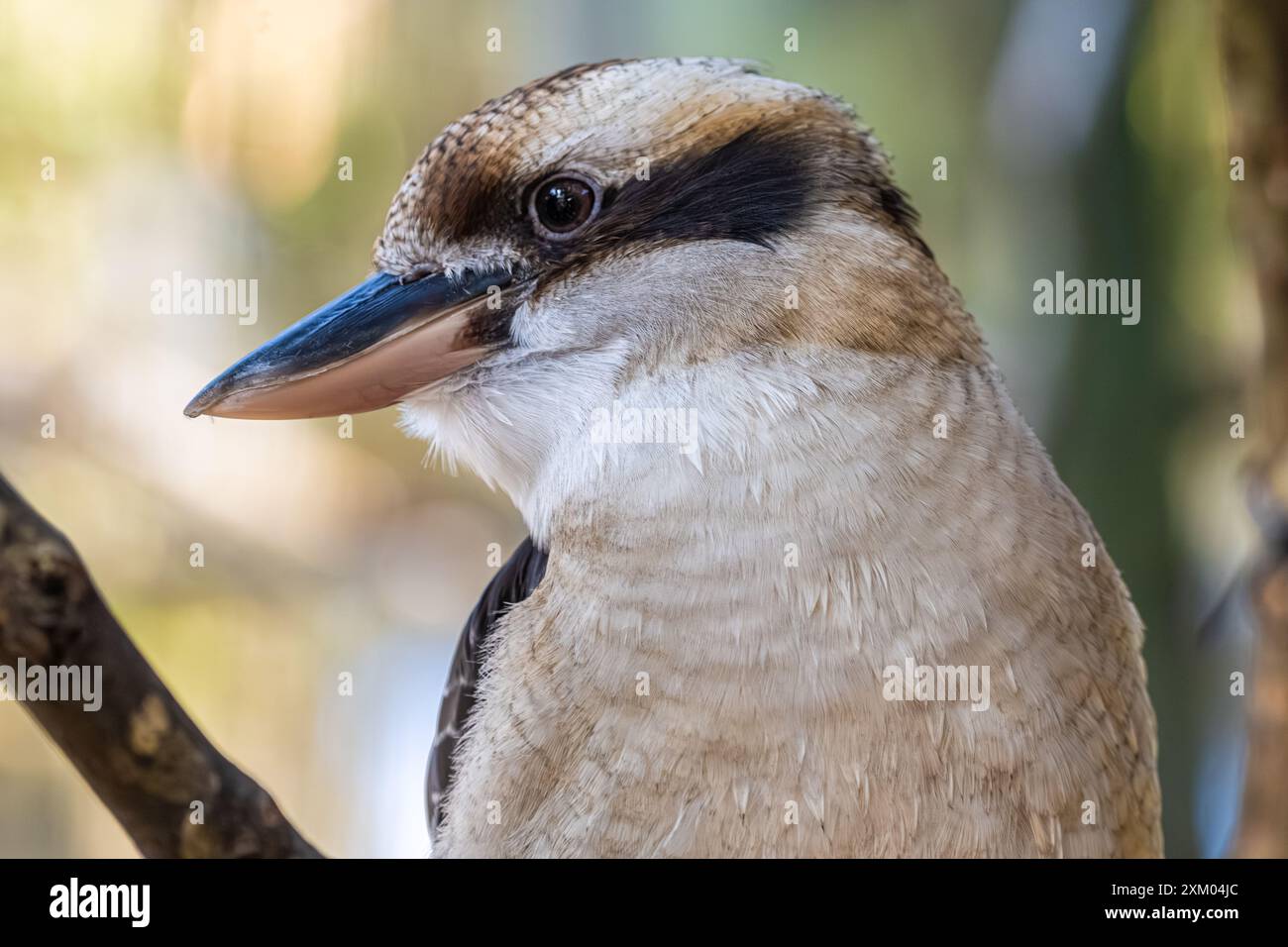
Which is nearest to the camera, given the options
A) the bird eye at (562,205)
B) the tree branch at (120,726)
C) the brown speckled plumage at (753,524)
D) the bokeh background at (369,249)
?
the tree branch at (120,726)

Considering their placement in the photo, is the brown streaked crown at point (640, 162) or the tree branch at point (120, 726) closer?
the tree branch at point (120, 726)

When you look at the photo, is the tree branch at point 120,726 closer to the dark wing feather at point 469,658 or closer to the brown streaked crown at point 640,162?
the dark wing feather at point 469,658

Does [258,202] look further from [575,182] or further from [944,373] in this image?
[944,373]

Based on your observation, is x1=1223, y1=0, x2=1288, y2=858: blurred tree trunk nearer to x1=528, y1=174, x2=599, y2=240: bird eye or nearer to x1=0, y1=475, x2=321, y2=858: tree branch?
x1=528, y1=174, x2=599, y2=240: bird eye

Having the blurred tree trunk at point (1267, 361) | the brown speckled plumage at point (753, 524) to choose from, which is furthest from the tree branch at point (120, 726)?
the blurred tree trunk at point (1267, 361)

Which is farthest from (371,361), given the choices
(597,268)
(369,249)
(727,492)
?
(369,249)

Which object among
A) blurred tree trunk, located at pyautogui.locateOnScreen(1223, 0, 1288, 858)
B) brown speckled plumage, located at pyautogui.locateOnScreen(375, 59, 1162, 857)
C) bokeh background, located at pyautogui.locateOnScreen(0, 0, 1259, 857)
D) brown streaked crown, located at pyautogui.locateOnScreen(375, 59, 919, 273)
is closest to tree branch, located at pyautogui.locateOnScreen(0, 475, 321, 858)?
brown speckled plumage, located at pyautogui.locateOnScreen(375, 59, 1162, 857)
